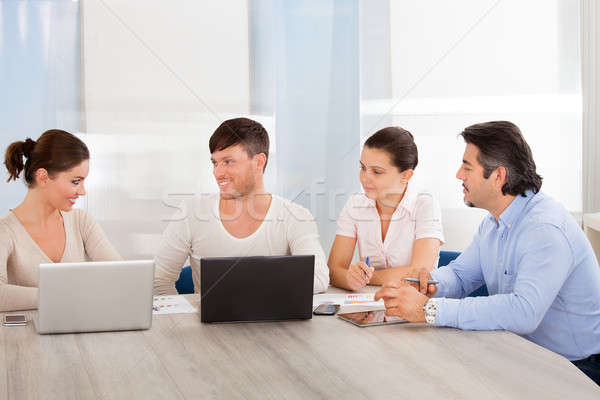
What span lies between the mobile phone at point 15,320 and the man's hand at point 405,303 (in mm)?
Result: 984

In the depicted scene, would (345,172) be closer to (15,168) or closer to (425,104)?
(425,104)

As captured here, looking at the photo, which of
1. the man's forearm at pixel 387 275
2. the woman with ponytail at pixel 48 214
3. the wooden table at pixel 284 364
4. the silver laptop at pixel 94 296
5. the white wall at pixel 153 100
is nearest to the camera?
the wooden table at pixel 284 364

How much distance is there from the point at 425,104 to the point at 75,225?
7.13 ft

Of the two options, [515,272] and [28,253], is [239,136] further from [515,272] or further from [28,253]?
[515,272]

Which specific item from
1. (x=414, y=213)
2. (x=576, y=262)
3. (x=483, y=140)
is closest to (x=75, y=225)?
(x=414, y=213)

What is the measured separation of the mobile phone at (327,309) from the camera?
172cm

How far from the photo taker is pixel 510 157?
6.12 feet

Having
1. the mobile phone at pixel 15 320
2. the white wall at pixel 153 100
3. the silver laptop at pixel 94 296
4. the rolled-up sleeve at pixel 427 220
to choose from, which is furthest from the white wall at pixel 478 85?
the mobile phone at pixel 15 320

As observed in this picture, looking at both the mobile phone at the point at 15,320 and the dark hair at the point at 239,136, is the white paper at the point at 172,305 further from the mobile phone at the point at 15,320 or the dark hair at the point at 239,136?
the dark hair at the point at 239,136

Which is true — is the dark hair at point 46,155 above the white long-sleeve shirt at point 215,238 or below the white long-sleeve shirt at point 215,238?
above

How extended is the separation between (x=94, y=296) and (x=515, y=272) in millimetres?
1195

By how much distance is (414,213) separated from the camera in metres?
2.55

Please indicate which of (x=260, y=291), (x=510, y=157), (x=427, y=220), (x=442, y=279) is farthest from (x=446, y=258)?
(x=260, y=291)

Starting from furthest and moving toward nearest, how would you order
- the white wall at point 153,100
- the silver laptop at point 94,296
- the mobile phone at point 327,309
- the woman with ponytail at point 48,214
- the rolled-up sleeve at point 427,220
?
1. the white wall at point 153,100
2. the rolled-up sleeve at point 427,220
3. the woman with ponytail at point 48,214
4. the mobile phone at point 327,309
5. the silver laptop at point 94,296
